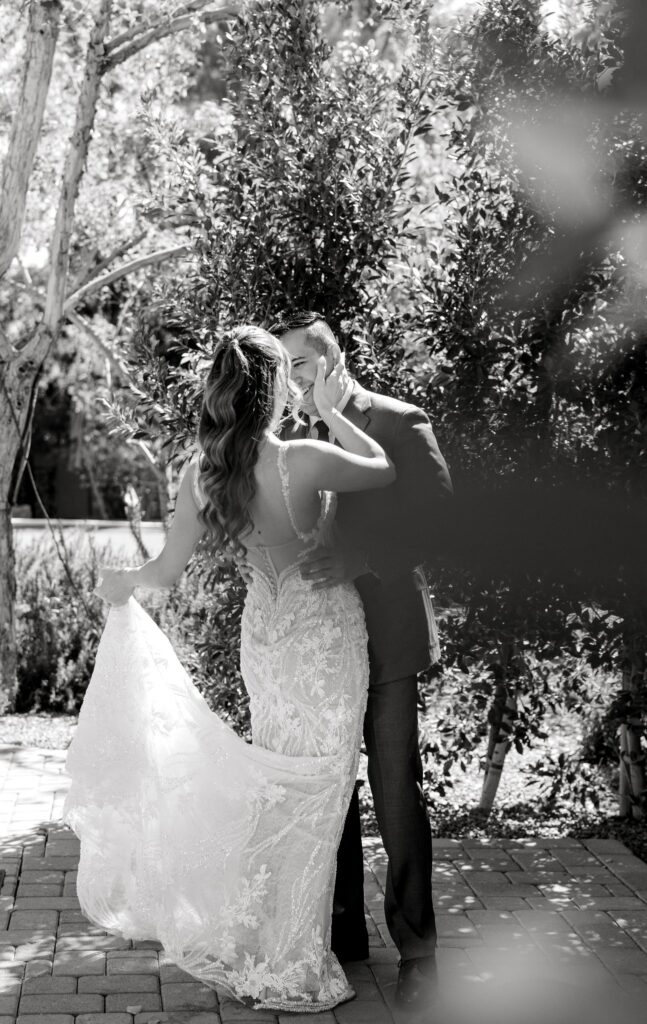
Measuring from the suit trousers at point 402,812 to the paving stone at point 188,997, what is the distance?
0.61 m

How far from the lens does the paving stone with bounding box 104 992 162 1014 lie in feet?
12.2

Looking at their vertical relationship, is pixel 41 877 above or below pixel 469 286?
below

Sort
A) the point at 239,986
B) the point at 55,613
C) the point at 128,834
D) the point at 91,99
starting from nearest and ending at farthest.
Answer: the point at 239,986 → the point at 128,834 → the point at 91,99 → the point at 55,613

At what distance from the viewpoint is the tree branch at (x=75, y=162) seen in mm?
7949

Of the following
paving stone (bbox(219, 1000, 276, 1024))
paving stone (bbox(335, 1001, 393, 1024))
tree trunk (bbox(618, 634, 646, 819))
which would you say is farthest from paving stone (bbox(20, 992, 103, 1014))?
tree trunk (bbox(618, 634, 646, 819))

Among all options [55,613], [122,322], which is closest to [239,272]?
[55,613]

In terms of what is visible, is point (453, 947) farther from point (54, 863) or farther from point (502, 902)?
point (54, 863)

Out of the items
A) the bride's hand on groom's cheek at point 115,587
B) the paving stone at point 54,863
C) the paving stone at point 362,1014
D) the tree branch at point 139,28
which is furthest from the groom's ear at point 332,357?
the tree branch at point 139,28

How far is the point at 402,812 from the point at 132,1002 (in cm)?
103

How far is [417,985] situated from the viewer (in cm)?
374

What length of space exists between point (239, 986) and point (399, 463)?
1682 mm

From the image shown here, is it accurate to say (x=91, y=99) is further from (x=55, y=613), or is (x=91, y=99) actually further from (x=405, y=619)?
(x=405, y=619)

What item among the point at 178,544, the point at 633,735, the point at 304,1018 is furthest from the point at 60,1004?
the point at 633,735

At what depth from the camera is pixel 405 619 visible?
3838 mm
